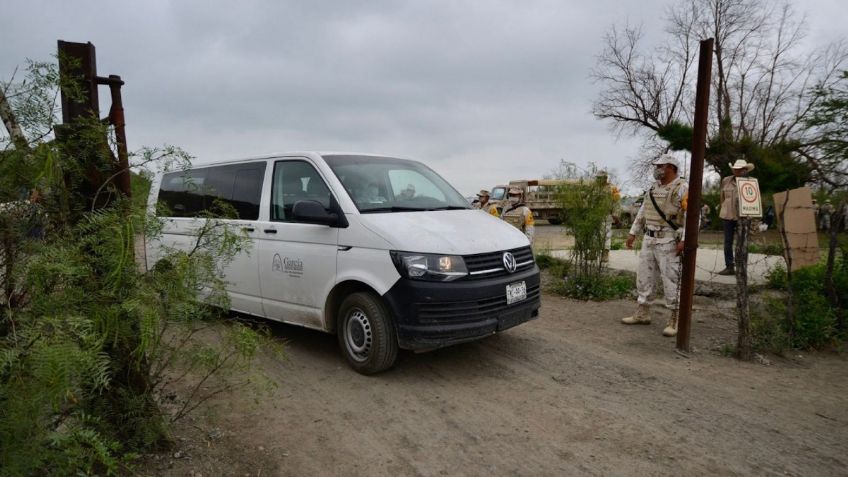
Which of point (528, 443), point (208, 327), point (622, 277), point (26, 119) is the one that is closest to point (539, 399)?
point (528, 443)

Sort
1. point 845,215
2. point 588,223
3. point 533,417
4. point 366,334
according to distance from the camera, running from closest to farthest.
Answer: point 533,417, point 366,334, point 845,215, point 588,223

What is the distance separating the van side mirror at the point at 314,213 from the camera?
4.18 metres

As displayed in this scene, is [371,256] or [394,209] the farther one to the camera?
[394,209]

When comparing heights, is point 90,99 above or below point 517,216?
above

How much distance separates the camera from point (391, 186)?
15.7 feet

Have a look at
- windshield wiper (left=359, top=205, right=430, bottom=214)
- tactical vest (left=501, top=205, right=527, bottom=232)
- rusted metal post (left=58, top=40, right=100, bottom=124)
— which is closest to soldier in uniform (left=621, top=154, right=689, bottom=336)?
windshield wiper (left=359, top=205, right=430, bottom=214)

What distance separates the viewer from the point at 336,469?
112 inches

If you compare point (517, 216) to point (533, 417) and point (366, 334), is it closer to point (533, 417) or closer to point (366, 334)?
point (366, 334)

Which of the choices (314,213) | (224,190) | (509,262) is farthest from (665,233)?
(224,190)

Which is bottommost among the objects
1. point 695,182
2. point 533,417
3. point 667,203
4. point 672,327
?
point 533,417

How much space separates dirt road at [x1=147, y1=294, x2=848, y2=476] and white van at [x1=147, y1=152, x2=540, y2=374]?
44cm

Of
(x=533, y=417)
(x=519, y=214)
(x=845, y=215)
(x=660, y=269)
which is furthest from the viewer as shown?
(x=519, y=214)

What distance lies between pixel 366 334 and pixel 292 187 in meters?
1.63

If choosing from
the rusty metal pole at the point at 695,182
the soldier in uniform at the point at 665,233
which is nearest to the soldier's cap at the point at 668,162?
the soldier in uniform at the point at 665,233
